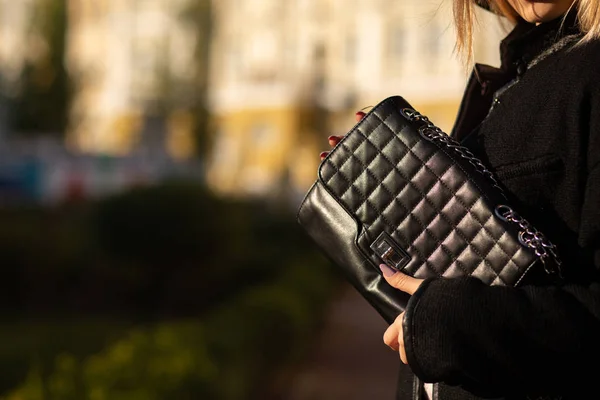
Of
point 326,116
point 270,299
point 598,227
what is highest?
point 598,227

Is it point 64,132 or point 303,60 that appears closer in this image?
point 64,132

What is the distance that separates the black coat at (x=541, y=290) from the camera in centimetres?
133

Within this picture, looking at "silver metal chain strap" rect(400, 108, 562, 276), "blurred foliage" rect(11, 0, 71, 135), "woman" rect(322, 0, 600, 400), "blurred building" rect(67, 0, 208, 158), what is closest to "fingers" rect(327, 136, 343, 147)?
"silver metal chain strap" rect(400, 108, 562, 276)

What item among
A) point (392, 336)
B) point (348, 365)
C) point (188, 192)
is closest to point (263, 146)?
point (188, 192)

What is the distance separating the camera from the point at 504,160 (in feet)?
4.95

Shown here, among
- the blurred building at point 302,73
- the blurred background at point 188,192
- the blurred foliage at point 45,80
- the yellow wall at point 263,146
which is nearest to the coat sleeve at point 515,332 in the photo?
the blurred background at point 188,192

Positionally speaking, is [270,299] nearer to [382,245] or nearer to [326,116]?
[382,245]

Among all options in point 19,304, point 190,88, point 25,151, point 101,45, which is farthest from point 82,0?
point 19,304

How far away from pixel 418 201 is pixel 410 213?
0.02 meters

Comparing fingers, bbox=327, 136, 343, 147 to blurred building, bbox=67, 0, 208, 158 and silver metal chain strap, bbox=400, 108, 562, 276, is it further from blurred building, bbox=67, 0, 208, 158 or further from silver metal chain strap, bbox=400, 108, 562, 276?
blurred building, bbox=67, 0, 208, 158

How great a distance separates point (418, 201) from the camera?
1.52 meters

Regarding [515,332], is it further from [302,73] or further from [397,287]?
[302,73]

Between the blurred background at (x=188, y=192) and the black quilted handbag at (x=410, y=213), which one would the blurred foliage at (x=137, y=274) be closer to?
the blurred background at (x=188, y=192)

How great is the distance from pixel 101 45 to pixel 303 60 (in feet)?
35.1
